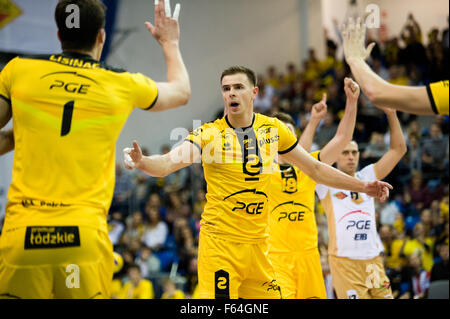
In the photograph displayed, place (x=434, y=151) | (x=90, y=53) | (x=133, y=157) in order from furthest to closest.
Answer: (x=434, y=151), (x=133, y=157), (x=90, y=53)

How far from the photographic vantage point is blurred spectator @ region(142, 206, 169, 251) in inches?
526

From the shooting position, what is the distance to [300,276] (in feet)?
19.7

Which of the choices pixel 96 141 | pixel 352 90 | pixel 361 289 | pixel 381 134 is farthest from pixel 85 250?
pixel 381 134

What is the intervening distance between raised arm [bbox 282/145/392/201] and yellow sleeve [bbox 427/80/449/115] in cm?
142

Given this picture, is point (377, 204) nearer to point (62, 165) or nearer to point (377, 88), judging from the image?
point (377, 88)

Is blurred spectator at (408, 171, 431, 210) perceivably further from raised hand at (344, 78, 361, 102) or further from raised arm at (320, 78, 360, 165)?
raised hand at (344, 78, 361, 102)

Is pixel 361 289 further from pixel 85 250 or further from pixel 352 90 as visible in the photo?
pixel 85 250

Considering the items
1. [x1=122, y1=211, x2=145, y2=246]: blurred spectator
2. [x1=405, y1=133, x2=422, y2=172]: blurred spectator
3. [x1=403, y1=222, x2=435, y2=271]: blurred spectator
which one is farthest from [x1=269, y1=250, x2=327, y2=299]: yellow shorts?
[x1=122, y1=211, x2=145, y2=246]: blurred spectator

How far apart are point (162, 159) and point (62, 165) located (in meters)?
1.28

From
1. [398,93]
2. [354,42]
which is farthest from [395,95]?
[354,42]

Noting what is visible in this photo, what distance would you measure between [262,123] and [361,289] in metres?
2.73

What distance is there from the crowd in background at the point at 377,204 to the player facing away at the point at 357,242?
2.63m

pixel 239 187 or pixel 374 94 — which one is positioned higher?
pixel 374 94

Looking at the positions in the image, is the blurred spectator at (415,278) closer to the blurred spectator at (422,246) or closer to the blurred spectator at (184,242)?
the blurred spectator at (422,246)
